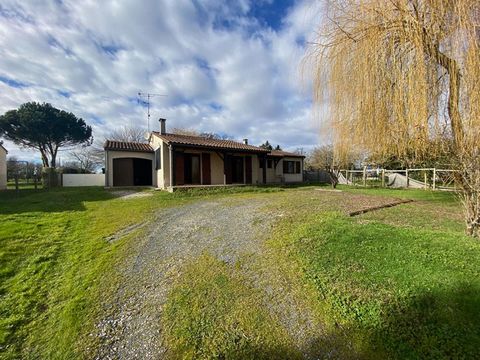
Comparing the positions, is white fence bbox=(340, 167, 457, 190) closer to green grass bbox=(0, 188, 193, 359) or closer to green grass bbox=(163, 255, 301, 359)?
green grass bbox=(163, 255, 301, 359)

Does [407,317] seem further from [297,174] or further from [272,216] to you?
[297,174]

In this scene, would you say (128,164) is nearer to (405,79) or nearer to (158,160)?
(158,160)

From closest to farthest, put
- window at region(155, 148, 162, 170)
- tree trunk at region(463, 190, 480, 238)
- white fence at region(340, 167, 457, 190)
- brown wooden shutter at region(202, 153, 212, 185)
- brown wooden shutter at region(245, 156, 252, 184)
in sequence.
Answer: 1. tree trunk at region(463, 190, 480, 238)
2. window at region(155, 148, 162, 170)
3. white fence at region(340, 167, 457, 190)
4. brown wooden shutter at region(202, 153, 212, 185)
5. brown wooden shutter at region(245, 156, 252, 184)

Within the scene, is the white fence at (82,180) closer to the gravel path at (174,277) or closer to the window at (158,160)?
the window at (158,160)

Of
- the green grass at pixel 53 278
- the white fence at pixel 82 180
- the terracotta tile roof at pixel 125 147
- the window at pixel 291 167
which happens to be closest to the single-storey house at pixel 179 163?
the terracotta tile roof at pixel 125 147

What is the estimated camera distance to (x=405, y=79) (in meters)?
3.46

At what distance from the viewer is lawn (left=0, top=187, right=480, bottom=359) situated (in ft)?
7.70

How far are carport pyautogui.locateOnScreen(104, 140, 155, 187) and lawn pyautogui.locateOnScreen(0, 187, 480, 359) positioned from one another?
10992 mm

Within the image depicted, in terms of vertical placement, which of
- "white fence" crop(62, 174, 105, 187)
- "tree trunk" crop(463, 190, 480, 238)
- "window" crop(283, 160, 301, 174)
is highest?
"window" crop(283, 160, 301, 174)

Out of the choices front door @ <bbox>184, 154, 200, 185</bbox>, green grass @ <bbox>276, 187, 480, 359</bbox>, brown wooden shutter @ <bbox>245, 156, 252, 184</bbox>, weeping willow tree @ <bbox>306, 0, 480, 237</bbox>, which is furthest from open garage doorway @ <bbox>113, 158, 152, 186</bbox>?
weeping willow tree @ <bbox>306, 0, 480, 237</bbox>

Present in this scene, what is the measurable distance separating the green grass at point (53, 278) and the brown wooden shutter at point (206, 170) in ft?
27.2

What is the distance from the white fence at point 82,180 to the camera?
19.4 meters

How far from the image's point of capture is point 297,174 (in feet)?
75.2

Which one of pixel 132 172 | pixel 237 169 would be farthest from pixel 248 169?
pixel 132 172
